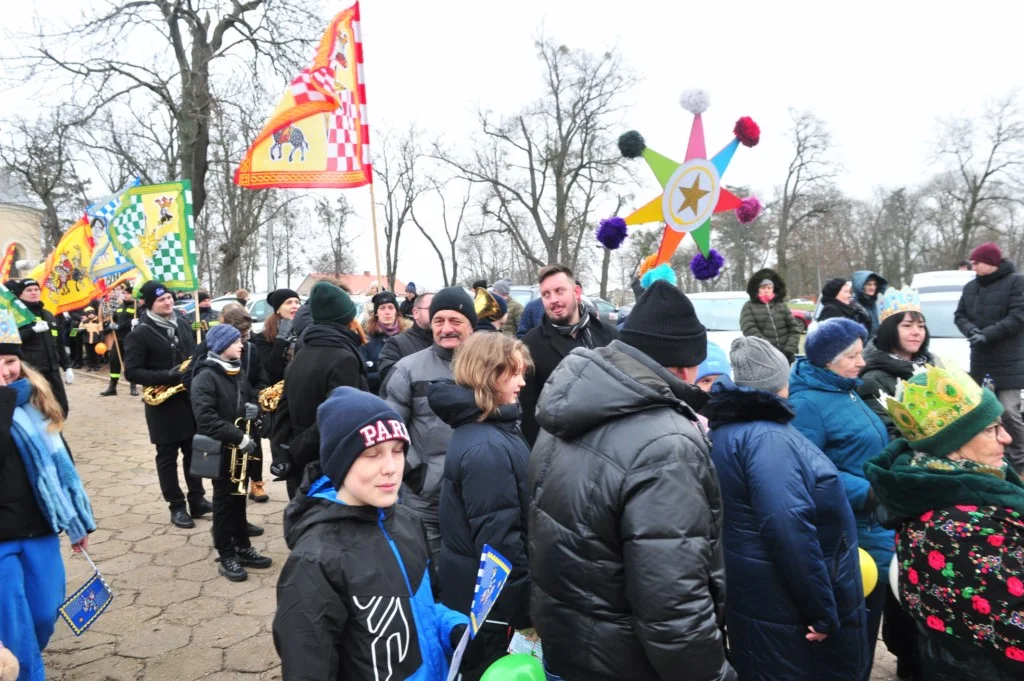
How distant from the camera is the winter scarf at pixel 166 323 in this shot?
235 inches

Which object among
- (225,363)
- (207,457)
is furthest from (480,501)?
(225,363)

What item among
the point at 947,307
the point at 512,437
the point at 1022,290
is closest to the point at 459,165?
the point at 947,307

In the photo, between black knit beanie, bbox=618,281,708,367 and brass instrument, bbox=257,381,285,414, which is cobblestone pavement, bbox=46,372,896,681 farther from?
black knit beanie, bbox=618,281,708,367

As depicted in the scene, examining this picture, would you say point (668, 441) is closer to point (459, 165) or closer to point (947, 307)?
point (947, 307)

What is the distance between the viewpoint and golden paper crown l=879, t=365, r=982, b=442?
76.9 inches

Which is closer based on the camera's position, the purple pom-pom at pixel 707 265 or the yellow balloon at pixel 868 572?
the yellow balloon at pixel 868 572

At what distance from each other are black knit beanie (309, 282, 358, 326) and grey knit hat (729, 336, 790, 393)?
7.59 feet

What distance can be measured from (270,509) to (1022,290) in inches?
291

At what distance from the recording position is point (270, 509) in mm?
6125

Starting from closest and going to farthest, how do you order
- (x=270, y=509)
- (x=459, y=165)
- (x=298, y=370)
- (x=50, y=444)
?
(x=50, y=444) → (x=298, y=370) → (x=270, y=509) → (x=459, y=165)

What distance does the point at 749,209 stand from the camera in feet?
12.0

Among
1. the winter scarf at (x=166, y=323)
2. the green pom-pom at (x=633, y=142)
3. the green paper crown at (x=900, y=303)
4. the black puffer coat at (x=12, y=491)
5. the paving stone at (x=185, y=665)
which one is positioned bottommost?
the paving stone at (x=185, y=665)

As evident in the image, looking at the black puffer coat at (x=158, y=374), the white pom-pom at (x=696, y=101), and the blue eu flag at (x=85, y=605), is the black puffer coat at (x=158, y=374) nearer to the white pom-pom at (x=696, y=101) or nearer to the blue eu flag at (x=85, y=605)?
the blue eu flag at (x=85, y=605)

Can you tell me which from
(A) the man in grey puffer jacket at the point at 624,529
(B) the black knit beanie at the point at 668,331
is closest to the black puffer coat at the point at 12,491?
(A) the man in grey puffer jacket at the point at 624,529
